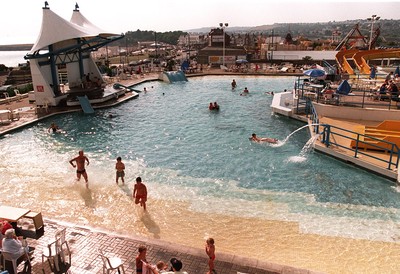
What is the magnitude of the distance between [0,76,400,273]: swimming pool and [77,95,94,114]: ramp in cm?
274

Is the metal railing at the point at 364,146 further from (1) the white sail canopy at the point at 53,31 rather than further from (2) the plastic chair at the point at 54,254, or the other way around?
(1) the white sail canopy at the point at 53,31

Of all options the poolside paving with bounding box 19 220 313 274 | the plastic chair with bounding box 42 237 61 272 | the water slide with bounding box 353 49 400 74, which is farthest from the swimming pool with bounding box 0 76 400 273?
the water slide with bounding box 353 49 400 74

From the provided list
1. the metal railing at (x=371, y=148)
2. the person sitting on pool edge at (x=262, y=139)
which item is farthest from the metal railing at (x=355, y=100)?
the person sitting on pool edge at (x=262, y=139)

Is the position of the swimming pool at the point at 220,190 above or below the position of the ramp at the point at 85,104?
below

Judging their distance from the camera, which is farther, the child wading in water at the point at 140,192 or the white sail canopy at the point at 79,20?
the white sail canopy at the point at 79,20

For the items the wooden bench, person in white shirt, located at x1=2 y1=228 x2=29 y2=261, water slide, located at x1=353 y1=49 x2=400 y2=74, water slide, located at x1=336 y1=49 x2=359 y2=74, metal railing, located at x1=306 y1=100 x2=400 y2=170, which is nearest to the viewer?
person in white shirt, located at x1=2 y1=228 x2=29 y2=261

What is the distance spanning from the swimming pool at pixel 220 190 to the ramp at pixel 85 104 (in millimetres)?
2744

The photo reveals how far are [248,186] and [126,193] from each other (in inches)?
174

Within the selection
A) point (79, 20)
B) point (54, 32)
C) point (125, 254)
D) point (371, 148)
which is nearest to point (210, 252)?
point (125, 254)

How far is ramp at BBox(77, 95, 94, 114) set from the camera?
2361 cm

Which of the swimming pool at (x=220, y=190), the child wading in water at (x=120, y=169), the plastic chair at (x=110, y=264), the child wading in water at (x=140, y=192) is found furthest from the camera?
the child wading in water at (x=120, y=169)

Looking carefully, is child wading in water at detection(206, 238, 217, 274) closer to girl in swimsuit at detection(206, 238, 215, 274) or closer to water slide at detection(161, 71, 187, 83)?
girl in swimsuit at detection(206, 238, 215, 274)

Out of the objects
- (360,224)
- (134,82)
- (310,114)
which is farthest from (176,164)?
(134,82)

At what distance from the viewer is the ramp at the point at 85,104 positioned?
23.6 metres
